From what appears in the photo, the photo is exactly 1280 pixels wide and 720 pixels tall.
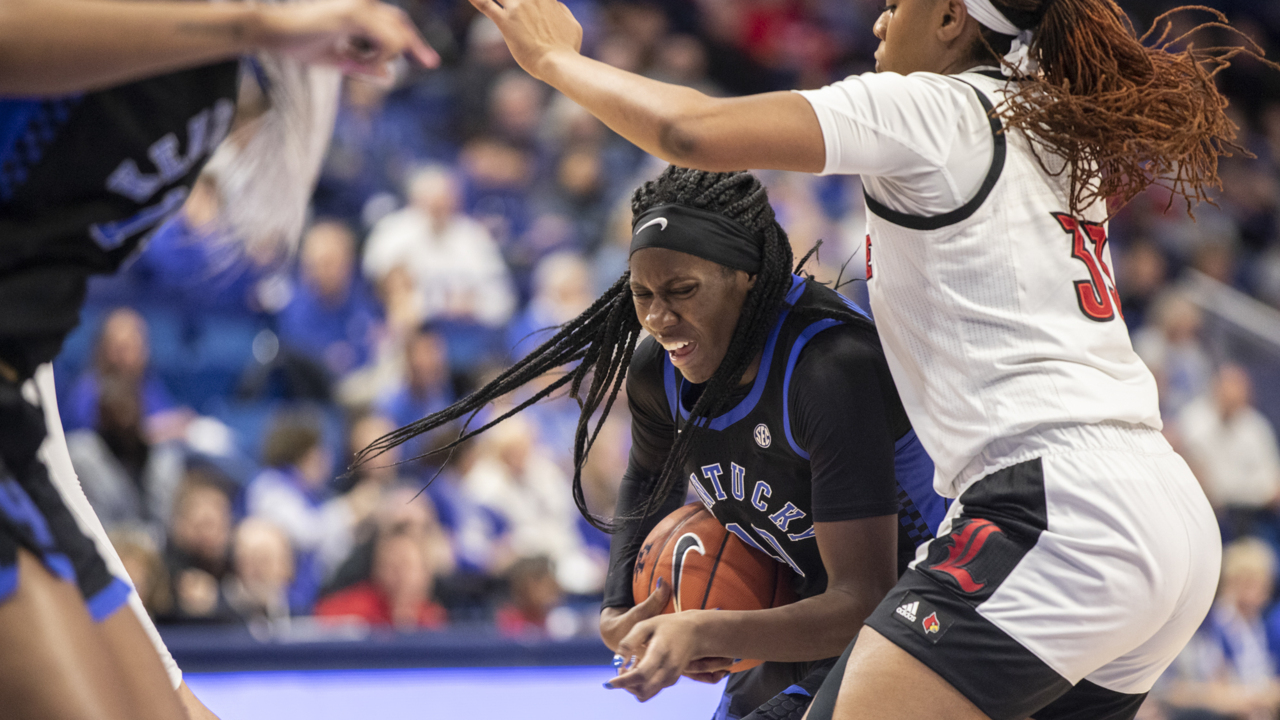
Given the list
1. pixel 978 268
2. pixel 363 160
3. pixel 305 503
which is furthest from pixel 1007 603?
pixel 363 160

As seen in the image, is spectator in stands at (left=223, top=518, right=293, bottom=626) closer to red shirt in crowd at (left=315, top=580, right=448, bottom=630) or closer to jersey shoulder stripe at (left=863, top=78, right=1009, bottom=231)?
red shirt in crowd at (left=315, top=580, right=448, bottom=630)

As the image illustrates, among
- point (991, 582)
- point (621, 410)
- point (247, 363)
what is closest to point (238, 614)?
point (247, 363)

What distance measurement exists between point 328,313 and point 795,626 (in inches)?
191

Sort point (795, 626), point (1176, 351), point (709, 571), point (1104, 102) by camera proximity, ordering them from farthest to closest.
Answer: point (1176, 351)
point (709, 571)
point (795, 626)
point (1104, 102)

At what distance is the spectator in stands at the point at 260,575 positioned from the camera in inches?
213

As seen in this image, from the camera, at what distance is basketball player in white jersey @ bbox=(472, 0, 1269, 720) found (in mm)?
2012

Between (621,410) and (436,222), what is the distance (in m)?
1.58

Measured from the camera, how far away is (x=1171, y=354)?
805cm

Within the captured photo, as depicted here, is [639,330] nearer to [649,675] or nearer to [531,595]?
[649,675]

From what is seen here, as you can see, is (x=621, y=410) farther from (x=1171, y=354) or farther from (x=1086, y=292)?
(x=1086, y=292)

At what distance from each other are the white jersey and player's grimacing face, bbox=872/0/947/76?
165 millimetres

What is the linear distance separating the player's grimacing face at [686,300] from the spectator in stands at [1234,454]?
572cm

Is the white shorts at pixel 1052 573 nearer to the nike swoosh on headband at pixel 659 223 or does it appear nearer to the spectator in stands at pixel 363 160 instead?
the nike swoosh on headband at pixel 659 223

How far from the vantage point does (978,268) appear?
6.88ft
